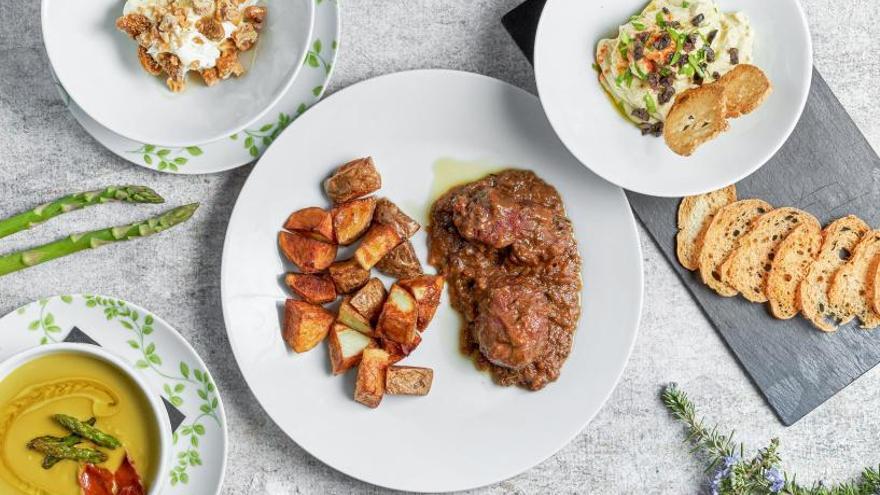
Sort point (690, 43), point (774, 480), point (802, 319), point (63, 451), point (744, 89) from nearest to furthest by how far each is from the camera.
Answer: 1. point (63, 451)
2. point (744, 89)
3. point (690, 43)
4. point (774, 480)
5. point (802, 319)

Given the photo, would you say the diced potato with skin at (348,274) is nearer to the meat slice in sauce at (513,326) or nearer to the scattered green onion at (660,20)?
the meat slice in sauce at (513,326)

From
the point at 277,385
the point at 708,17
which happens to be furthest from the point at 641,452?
the point at 708,17

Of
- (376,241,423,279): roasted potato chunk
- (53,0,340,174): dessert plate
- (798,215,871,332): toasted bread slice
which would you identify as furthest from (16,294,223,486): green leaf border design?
Result: (798,215,871,332): toasted bread slice

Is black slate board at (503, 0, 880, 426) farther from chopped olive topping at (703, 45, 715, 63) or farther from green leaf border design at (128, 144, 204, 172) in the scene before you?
green leaf border design at (128, 144, 204, 172)

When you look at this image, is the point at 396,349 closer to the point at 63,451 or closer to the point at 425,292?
the point at 425,292

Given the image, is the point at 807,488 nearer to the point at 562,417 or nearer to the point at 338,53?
the point at 562,417

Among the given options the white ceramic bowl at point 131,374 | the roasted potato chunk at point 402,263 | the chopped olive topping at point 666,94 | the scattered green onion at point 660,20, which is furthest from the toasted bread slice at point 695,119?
the white ceramic bowl at point 131,374

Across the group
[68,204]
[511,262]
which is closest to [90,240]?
[68,204]
